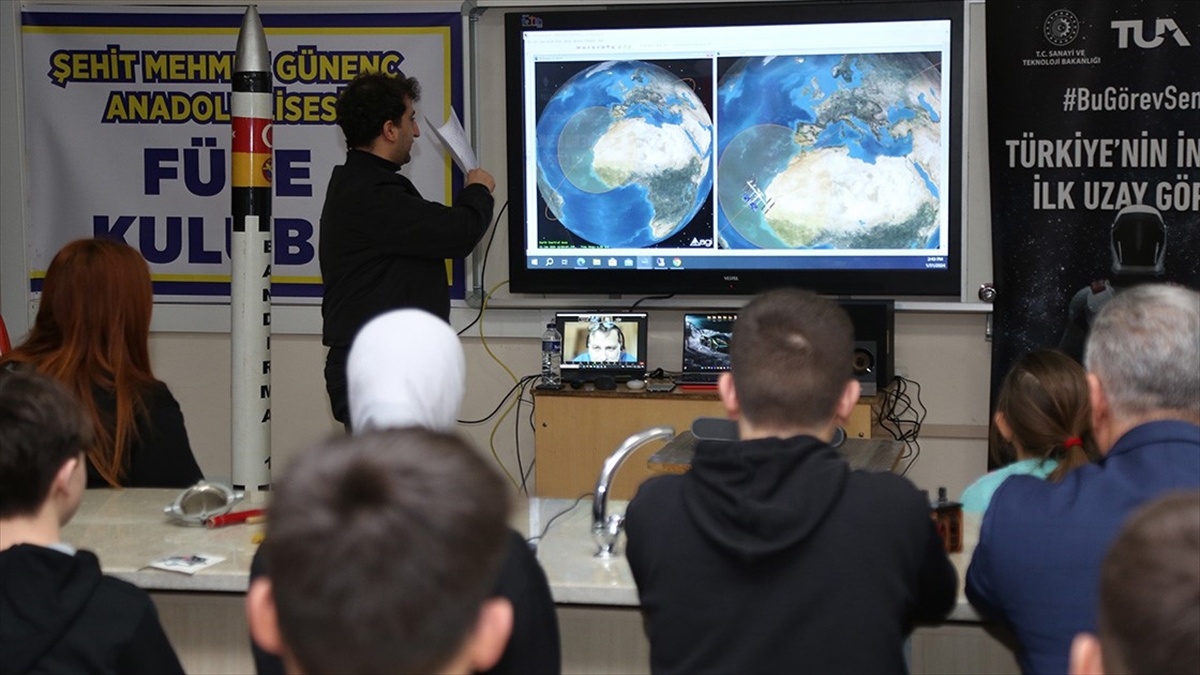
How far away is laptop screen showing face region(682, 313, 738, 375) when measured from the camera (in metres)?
4.86

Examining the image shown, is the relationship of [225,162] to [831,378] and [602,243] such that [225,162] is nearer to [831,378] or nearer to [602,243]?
[602,243]

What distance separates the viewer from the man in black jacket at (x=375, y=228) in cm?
427

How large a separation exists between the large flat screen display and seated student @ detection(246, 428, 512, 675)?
4.05 m

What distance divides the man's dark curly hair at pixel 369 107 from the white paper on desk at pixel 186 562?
2.12m

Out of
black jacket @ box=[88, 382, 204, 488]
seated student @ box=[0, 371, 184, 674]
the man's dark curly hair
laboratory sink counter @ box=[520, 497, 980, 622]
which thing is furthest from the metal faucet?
the man's dark curly hair

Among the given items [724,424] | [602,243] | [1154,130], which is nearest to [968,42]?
[1154,130]

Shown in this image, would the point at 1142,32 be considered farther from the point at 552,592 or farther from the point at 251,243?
the point at 552,592

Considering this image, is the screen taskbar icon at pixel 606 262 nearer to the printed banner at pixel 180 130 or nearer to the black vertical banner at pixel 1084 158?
the printed banner at pixel 180 130

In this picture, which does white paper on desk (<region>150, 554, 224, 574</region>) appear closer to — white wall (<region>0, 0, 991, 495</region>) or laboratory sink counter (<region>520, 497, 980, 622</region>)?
laboratory sink counter (<region>520, 497, 980, 622</region>)

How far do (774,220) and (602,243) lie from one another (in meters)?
0.66

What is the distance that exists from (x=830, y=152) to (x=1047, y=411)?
2.29m

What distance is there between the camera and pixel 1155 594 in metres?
0.97

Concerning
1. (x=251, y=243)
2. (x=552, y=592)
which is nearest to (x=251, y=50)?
(x=251, y=243)

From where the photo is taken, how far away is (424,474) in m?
0.96
